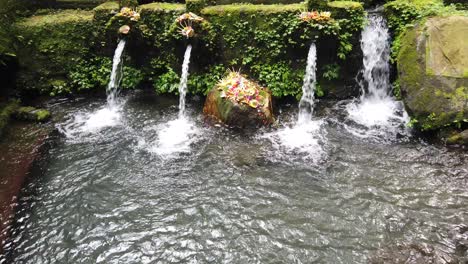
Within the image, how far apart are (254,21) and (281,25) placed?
79cm

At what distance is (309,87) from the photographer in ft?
31.5

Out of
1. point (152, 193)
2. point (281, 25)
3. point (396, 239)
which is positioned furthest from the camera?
point (281, 25)

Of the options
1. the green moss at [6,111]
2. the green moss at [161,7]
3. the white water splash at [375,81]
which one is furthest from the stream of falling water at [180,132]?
the white water splash at [375,81]

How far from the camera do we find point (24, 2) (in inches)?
453

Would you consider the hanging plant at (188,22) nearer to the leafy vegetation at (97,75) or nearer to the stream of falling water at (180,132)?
the stream of falling water at (180,132)

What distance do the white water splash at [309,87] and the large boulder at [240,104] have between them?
0.97 metres

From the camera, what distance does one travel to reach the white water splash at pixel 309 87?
30.3 feet

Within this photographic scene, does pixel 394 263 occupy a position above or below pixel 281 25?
below

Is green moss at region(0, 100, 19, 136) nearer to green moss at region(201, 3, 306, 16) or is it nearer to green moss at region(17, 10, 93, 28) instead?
green moss at region(17, 10, 93, 28)

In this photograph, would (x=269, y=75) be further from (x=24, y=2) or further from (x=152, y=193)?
(x=24, y=2)

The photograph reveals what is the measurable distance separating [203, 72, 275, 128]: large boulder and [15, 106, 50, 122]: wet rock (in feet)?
14.6

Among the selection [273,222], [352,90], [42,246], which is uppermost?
[352,90]

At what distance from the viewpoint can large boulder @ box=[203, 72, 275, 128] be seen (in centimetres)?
865

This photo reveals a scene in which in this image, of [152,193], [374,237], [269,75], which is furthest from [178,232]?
[269,75]
